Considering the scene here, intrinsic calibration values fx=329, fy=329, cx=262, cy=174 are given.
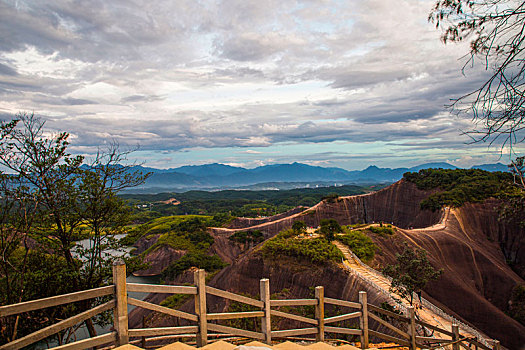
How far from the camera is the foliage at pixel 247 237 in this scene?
56375 mm

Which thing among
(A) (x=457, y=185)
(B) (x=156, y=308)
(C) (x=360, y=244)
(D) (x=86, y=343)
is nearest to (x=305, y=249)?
(C) (x=360, y=244)

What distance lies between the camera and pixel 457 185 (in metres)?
51.5

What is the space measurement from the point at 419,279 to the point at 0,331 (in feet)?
61.5

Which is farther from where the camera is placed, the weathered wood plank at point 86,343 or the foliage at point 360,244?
the foliage at point 360,244

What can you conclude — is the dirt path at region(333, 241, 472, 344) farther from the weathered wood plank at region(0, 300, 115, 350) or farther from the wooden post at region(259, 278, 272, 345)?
the weathered wood plank at region(0, 300, 115, 350)

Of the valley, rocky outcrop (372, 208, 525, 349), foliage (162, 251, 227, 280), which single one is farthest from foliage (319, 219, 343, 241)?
foliage (162, 251, 227, 280)

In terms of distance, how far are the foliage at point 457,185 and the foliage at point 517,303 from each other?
1314cm

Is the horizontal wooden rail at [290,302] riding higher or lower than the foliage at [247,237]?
higher

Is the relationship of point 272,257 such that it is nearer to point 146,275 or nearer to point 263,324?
point 263,324

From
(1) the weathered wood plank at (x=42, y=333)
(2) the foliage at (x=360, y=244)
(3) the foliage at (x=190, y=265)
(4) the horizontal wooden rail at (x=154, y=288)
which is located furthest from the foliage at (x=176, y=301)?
(1) the weathered wood plank at (x=42, y=333)

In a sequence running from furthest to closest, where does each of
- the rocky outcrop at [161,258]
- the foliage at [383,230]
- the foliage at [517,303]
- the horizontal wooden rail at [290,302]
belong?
the rocky outcrop at [161,258], the foliage at [383,230], the foliage at [517,303], the horizontal wooden rail at [290,302]

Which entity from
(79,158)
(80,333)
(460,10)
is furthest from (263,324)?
(80,333)

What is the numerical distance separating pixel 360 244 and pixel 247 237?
2755 cm

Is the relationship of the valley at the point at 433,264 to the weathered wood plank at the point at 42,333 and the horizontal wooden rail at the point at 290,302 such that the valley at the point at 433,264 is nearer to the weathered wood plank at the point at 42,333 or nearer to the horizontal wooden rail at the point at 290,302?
the horizontal wooden rail at the point at 290,302
